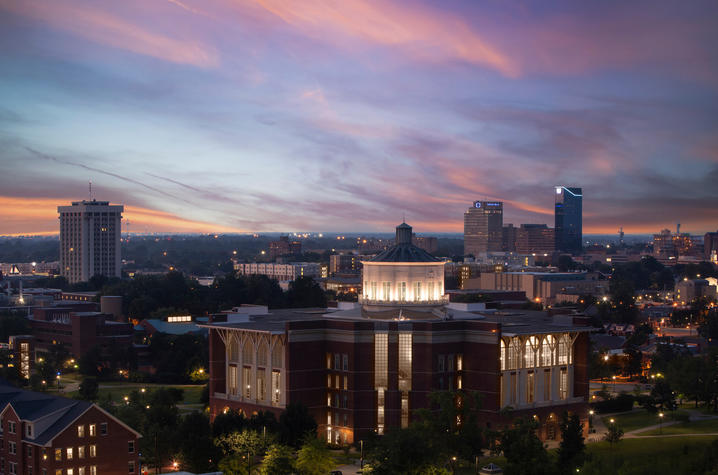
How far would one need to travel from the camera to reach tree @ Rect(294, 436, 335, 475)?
68.7 m

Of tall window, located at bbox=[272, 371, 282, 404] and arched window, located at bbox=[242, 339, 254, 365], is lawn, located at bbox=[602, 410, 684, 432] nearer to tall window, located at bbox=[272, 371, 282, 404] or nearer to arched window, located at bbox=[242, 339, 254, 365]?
tall window, located at bbox=[272, 371, 282, 404]

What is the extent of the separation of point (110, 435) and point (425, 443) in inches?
868

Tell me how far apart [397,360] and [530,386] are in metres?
12.2

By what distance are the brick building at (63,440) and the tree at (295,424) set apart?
36.8ft

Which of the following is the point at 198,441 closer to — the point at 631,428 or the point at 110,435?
the point at 110,435

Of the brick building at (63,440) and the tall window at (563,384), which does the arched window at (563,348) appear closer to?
the tall window at (563,384)

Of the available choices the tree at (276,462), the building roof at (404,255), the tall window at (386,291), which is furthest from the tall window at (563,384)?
the tree at (276,462)

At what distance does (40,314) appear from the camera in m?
159

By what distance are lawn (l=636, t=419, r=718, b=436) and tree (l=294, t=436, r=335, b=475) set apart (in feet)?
106

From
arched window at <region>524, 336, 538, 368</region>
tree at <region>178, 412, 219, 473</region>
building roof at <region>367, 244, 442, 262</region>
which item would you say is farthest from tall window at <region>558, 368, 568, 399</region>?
tree at <region>178, 412, 219, 473</region>

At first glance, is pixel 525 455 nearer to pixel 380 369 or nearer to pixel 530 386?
pixel 380 369

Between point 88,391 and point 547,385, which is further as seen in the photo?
point 88,391

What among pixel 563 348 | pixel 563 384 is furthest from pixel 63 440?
pixel 563 348

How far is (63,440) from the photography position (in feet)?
222
